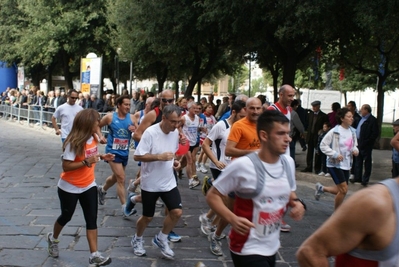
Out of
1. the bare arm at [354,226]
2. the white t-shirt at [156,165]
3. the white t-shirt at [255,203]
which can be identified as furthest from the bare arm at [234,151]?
the bare arm at [354,226]

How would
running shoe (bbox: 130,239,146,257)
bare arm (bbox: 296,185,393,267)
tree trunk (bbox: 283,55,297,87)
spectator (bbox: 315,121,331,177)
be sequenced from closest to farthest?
bare arm (bbox: 296,185,393,267) < running shoe (bbox: 130,239,146,257) < spectator (bbox: 315,121,331,177) < tree trunk (bbox: 283,55,297,87)

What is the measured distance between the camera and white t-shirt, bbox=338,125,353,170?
7988 millimetres

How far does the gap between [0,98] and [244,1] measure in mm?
26021

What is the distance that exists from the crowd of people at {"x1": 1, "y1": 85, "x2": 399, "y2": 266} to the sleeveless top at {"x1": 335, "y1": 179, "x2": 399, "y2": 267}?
0.02m

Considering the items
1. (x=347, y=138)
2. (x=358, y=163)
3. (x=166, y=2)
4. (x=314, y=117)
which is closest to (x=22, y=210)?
(x=347, y=138)

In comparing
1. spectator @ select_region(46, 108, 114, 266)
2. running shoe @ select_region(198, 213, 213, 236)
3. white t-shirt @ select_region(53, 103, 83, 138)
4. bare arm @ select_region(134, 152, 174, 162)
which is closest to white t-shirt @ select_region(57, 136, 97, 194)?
spectator @ select_region(46, 108, 114, 266)

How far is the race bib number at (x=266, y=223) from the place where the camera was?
362cm

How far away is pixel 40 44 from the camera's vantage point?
102 feet

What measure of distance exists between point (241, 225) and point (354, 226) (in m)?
1.40

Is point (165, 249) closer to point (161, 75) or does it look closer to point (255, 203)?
point (255, 203)

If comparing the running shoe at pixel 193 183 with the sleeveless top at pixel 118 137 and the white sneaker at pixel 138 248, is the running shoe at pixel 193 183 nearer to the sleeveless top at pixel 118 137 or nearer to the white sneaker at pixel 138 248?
the sleeveless top at pixel 118 137

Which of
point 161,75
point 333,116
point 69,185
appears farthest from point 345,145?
point 161,75

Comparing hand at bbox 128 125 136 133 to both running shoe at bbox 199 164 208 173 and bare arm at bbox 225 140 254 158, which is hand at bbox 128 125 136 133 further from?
running shoe at bbox 199 164 208 173

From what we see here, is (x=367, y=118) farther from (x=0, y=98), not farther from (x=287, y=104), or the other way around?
(x=0, y=98)
